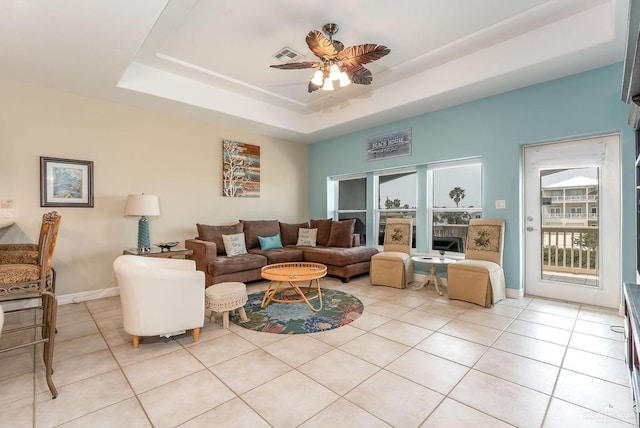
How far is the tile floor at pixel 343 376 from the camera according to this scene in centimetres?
165

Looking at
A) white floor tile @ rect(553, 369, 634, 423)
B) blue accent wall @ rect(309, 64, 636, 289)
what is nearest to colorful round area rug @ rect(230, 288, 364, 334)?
white floor tile @ rect(553, 369, 634, 423)

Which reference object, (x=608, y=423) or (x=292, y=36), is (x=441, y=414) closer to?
(x=608, y=423)

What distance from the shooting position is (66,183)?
3.81m

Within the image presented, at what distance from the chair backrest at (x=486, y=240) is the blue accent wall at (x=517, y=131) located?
178mm

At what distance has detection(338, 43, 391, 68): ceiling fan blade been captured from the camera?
2.71 m

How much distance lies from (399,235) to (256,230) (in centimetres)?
248

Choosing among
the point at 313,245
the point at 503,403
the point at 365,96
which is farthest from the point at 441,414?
the point at 365,96

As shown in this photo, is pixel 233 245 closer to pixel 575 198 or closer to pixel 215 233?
pixel 215 233

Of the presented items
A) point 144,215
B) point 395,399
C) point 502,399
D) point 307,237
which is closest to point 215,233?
point 144,215

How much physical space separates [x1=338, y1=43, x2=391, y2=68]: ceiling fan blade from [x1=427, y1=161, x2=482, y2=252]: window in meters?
2.46

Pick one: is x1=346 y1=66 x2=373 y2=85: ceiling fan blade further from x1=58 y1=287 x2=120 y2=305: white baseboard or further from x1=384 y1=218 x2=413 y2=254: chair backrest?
x1=58 y1=287 x2=120 y2=305: white baseboard

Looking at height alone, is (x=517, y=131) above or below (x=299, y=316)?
above

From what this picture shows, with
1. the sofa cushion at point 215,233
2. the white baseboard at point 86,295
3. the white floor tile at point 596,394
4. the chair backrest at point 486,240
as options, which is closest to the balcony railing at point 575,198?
the chair backrest at point 486,240

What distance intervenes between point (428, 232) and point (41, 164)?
17.9ft
